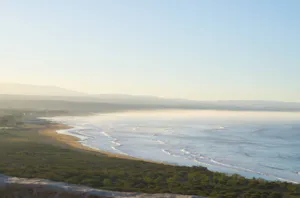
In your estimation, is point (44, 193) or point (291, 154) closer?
point (44, 193)

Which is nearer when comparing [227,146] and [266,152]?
[266,152]

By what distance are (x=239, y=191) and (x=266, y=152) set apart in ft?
98.6

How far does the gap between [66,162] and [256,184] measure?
13.8 m

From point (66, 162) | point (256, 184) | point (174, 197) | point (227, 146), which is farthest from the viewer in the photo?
point (227, 146)

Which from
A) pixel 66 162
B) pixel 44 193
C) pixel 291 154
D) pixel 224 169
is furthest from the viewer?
pixel 291 154

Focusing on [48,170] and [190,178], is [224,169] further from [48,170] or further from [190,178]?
[48,170]

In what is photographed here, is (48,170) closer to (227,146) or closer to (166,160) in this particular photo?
(166,160)

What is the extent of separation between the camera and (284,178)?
30344mm

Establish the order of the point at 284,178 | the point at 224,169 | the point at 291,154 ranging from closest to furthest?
the point at 284,178 → the point at 224,169 → the point at 291,154

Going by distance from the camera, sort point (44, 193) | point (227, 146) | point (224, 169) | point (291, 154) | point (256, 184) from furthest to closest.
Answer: point (227, 146) → point (291, 154) → point (224, 169) → point (256, 184) → point (44, 193)

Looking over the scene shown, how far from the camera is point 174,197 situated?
12.5 m

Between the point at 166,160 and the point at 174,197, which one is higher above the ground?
the point at 174,197

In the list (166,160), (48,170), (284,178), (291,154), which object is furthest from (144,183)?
(291,154)

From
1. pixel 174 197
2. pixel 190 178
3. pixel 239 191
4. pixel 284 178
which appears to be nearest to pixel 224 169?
pixel 284 178
